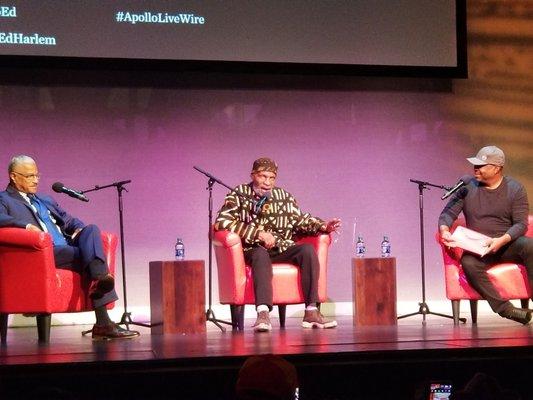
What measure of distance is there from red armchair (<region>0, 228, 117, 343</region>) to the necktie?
0.34 metres

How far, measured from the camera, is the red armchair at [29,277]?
203 inches

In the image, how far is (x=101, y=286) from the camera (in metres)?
5.23

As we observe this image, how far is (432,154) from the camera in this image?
7.43 meters

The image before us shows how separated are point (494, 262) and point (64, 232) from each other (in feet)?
8.86

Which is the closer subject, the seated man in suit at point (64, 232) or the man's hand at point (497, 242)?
the seated man in suit at point (64, 232)

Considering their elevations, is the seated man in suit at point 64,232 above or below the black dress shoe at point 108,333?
above

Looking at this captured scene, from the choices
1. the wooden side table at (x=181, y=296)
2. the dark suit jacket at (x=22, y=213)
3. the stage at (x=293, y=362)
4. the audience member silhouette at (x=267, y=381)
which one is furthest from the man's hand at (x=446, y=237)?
the audience member silhouette at (x=267, y=381)

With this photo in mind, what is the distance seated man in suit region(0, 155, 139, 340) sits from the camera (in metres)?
5.27

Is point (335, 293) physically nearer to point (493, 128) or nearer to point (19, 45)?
point (493, 128)

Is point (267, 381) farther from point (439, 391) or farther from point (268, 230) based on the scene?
point (268, 230)

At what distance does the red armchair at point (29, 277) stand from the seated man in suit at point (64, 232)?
84 mm

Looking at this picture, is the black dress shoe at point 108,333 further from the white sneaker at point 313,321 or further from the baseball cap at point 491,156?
the baseball cap at point 491,156

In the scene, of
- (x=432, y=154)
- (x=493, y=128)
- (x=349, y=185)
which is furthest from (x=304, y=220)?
(x=493, y=128)

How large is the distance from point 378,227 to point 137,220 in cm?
186
